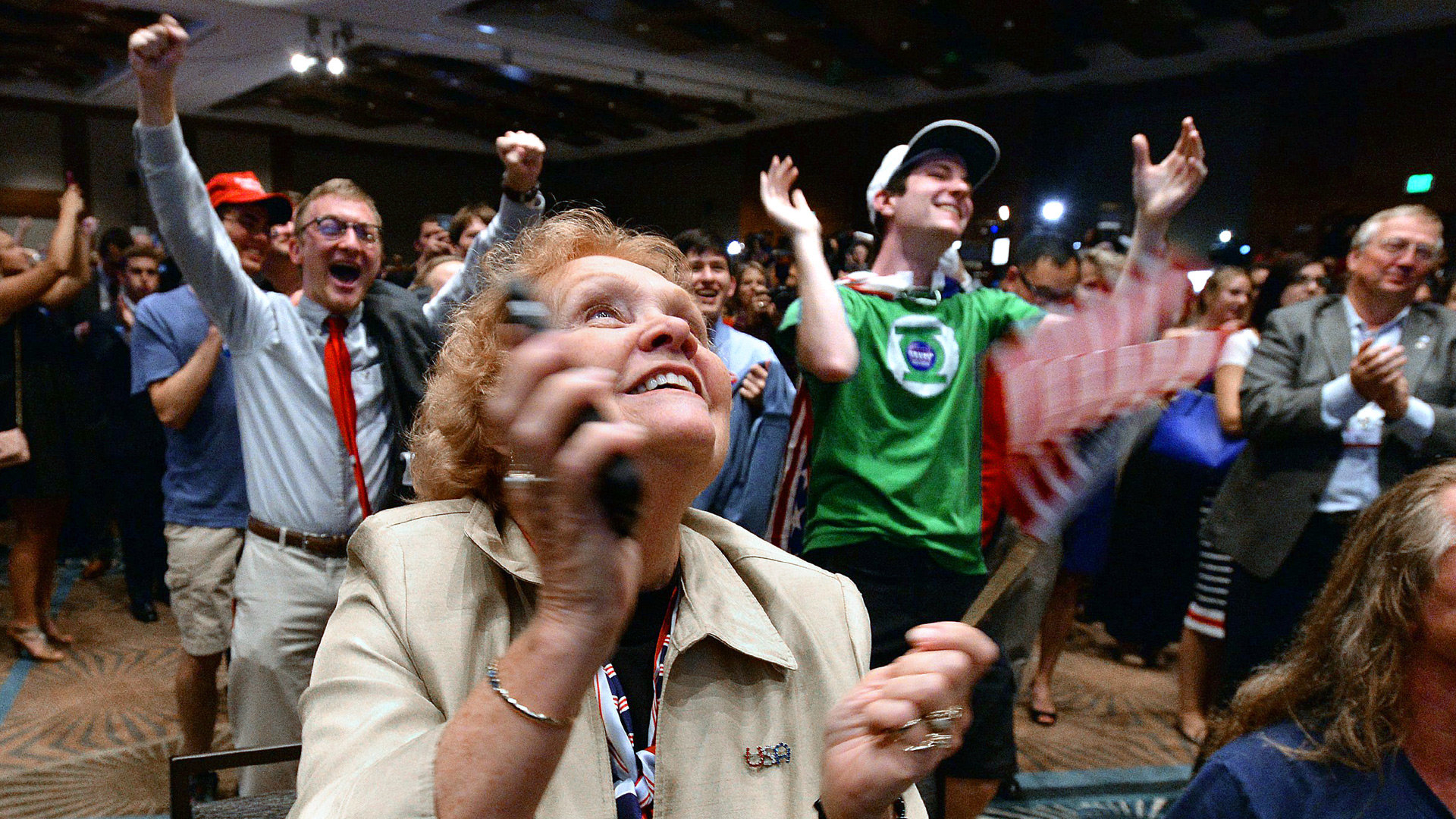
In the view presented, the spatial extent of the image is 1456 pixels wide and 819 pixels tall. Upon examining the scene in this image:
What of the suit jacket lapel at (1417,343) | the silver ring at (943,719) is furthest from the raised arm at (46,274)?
the suit jacket lapel at (1417,343)

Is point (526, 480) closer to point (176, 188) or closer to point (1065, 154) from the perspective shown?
point (176, 188)

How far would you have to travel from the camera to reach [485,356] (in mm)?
1163

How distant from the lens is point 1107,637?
474 centimetres

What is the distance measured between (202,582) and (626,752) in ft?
6.91

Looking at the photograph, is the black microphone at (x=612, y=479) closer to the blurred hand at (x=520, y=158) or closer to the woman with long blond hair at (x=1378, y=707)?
the woman with long blond hair at (x=1378, y=707)

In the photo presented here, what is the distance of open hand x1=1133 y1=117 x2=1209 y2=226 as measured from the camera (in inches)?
60.6

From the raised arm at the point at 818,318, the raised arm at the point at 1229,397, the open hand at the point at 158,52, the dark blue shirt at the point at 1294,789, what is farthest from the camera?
the raised arm at the point at 1229,397

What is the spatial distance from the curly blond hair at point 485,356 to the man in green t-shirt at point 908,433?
0.84 m

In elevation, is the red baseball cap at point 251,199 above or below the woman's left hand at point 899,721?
above

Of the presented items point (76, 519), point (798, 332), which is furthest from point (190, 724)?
point (76, 519)

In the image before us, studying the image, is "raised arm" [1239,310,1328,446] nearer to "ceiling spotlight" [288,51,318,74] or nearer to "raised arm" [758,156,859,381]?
"raised arm" [758,156,859,381]

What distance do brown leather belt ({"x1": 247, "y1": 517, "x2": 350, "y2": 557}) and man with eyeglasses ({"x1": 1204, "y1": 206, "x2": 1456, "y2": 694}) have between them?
2.37m

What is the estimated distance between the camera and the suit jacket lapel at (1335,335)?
2656mm

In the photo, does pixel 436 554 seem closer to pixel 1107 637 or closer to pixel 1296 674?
pixel 1296 674
